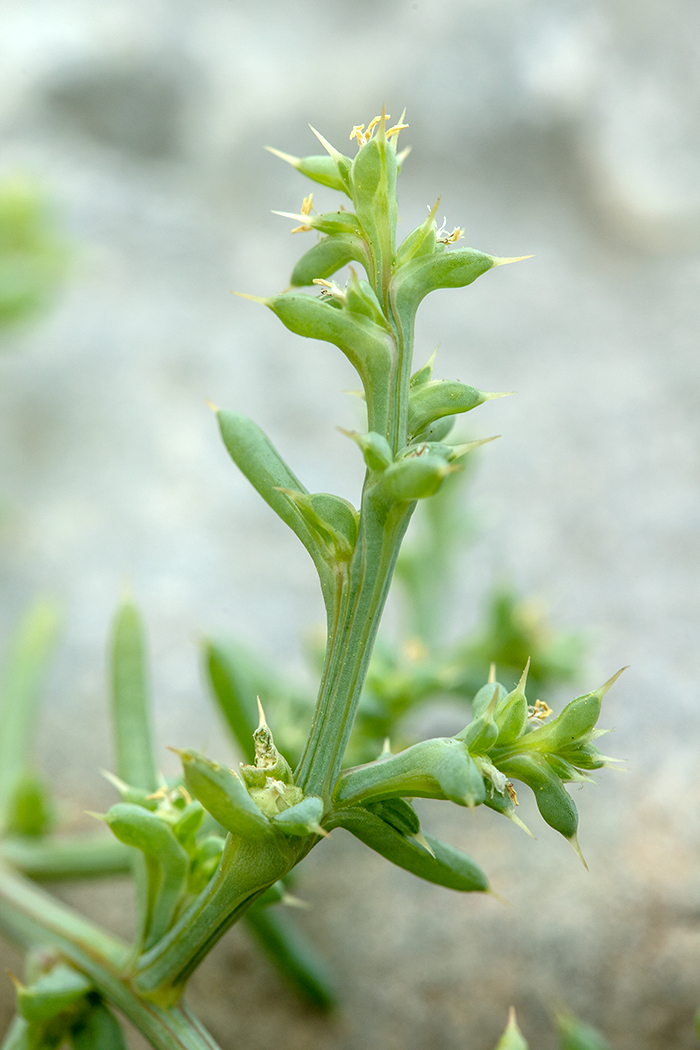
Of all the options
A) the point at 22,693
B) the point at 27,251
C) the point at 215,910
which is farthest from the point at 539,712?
the point at 27,251

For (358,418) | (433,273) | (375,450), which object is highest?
(358,418)

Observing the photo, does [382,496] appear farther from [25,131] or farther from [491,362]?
[25,131]

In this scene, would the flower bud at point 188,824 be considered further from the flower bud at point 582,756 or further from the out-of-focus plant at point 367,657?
the flower bud at point 582,756

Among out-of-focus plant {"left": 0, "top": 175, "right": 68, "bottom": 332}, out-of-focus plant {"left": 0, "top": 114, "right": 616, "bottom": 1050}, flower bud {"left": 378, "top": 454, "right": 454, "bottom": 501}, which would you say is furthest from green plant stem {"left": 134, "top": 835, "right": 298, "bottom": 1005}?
out-of-focus plant {"left": 0, "top": 175, "right": 68, "bottom": 332}

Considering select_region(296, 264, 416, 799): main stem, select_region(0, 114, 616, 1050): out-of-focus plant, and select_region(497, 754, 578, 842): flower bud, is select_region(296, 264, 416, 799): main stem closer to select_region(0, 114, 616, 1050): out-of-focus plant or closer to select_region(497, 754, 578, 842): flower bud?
select_region(0, 114, 616, 1050): out-of-focus plant

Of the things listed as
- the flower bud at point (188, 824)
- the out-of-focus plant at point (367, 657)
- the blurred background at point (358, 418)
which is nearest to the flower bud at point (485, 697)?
A: the out-of-focus plant at point (367, 657)

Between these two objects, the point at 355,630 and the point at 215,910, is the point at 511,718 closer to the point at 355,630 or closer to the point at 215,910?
the point at 355,630
